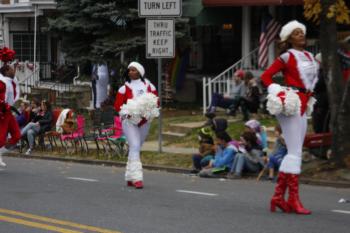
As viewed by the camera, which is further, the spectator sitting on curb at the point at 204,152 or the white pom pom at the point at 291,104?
the spectator sitting on curb at the point at 204,152

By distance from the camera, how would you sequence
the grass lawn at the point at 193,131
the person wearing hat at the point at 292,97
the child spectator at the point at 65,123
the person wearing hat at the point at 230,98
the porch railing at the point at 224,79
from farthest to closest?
the porch railing at the point at 224,79 → the person wearing hat at the point at 230,98 → the child spectator at the point at 65,123 → the grass lawn at the point at 193,131 → the person wearing hat at the point at 292,97

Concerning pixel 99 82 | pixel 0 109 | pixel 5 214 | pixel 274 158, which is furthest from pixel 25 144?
pixel 5 214

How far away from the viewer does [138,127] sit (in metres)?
12.9

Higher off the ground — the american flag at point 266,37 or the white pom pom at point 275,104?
the american flag at point 266,37

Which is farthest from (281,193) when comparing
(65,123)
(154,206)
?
(65,123)

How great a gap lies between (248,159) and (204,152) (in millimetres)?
1225

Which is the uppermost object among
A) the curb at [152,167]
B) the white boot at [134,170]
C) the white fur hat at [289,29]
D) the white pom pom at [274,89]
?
the white fur hat at [289,29]

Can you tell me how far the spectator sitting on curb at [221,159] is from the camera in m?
15.1

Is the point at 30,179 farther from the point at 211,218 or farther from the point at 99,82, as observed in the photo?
the point at 99,82

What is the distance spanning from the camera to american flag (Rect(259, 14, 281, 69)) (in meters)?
24.9

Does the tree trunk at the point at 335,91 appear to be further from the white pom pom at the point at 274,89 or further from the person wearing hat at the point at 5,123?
the person wearing hat at the point at 5,123

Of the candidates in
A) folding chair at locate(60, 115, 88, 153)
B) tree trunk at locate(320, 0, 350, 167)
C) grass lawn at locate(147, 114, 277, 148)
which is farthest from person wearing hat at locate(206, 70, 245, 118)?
tree trunk at locate(320, 0, 350, 167)

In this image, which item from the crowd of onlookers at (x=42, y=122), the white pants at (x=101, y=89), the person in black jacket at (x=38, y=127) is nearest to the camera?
the crowd of onlookers at (x=42, y=122)

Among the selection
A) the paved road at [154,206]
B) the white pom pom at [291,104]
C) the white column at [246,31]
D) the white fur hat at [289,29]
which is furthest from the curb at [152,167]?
the white column at [246,31]
